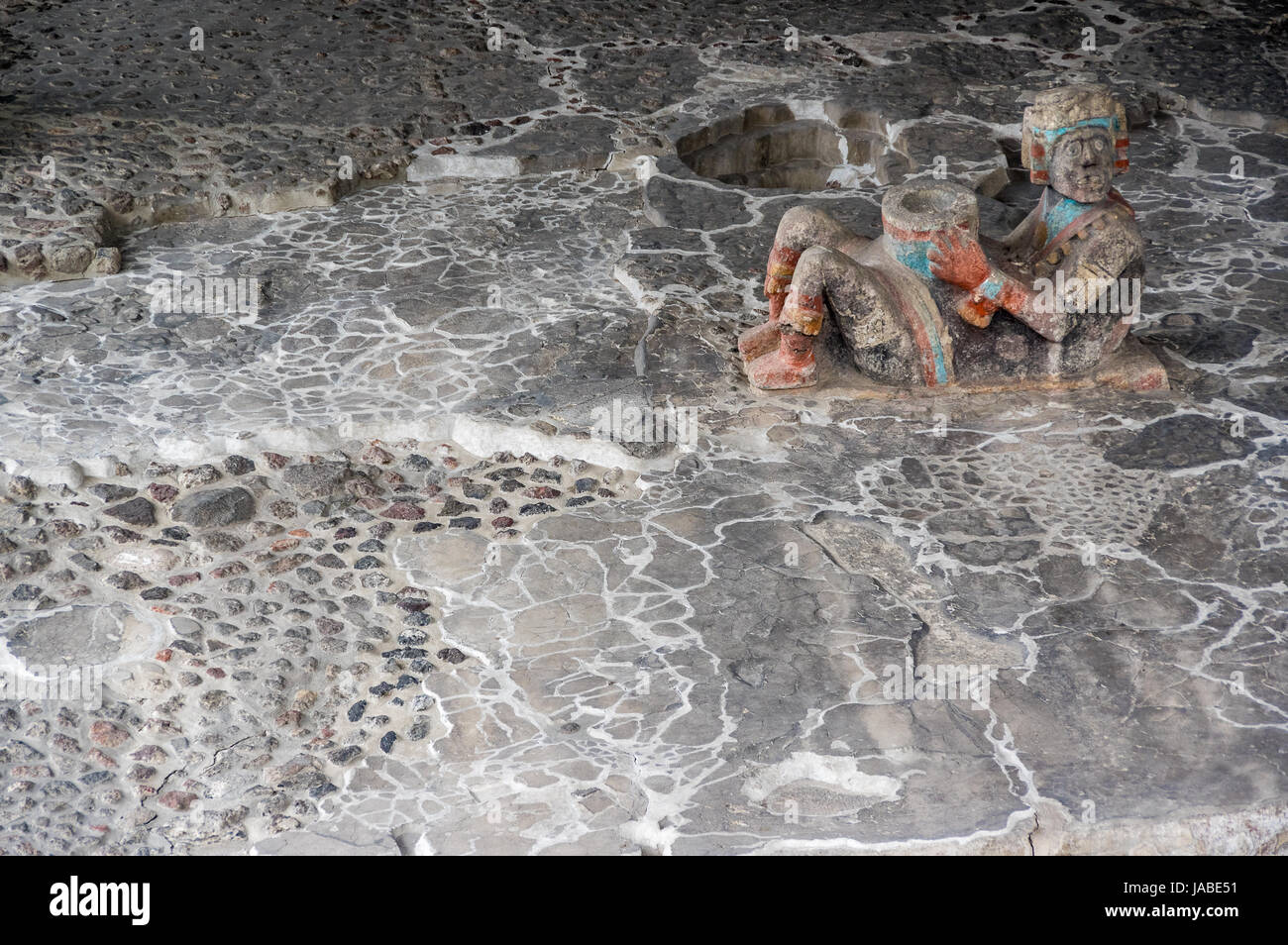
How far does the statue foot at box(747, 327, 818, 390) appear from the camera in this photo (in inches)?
197

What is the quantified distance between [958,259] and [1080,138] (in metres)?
0.57

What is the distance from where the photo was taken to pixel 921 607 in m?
4.14

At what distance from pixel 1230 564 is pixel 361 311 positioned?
3.44 meters

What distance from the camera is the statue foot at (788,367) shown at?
5.01m

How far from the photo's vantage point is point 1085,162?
4703 mm

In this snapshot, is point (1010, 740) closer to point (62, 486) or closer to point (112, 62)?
point (62, 486)

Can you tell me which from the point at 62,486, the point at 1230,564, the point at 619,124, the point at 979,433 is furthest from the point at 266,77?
the point at 1230,564

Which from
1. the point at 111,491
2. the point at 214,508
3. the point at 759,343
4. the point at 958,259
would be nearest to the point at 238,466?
the point at 214,508
